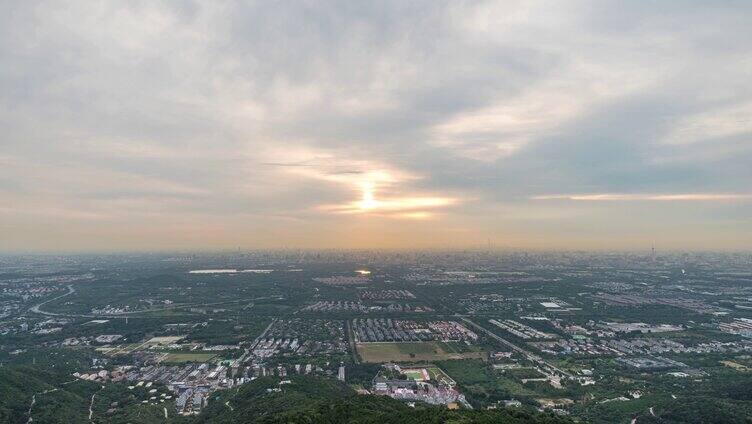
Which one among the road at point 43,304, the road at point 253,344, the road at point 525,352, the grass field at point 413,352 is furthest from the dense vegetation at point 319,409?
the road at point 43,304

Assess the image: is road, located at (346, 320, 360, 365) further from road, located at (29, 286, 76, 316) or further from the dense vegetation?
road, located at (29, 286, 76, 316)

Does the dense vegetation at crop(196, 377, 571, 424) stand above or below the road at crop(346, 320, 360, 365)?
above

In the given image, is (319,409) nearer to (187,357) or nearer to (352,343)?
(352,343)

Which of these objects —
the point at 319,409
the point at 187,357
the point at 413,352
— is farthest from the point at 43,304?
the point at 319,409

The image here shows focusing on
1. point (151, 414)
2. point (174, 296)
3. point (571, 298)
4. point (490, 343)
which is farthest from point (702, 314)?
point (174, 296)

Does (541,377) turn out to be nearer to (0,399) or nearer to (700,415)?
(700,415)

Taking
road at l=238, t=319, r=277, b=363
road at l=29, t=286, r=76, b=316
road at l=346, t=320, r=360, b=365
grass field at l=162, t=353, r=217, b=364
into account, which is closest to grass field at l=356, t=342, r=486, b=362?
road at l=346, t=320, r=360, b=365

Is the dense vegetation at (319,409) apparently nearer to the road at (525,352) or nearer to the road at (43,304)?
the road at (525,352)

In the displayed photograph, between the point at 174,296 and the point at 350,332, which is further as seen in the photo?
the point at 174,296
